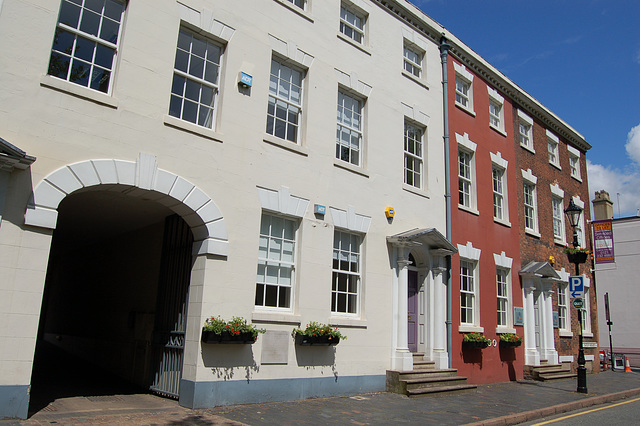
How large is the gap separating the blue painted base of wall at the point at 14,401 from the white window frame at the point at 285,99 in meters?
6.50

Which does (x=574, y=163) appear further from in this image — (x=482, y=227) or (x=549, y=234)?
(x=482, y=227)

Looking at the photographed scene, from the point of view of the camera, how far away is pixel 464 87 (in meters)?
17.4

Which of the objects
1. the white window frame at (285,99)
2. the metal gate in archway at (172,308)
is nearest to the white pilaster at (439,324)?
the white window frame at (285,99)

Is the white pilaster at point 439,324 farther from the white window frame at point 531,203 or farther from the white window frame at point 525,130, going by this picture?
the white window frame at point 525,130

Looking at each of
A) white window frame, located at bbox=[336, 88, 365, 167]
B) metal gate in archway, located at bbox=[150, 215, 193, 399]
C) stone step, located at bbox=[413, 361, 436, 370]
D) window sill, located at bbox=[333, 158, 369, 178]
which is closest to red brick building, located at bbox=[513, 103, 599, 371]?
stone step, located at bbox=[413, 361, 436, 370]

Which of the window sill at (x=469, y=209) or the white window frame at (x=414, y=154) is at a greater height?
the white window frame at (x=414, y=154)

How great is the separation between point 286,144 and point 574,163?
17803 mm

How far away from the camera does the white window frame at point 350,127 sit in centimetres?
1252

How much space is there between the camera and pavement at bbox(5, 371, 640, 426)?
7848 mm

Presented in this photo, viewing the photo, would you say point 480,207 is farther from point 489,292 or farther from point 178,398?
point 178,398

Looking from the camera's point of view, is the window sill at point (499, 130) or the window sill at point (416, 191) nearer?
the window sill at point (416, 191)

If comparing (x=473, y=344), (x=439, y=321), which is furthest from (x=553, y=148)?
(x=439, y=321)

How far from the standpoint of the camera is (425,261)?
14.1 meters

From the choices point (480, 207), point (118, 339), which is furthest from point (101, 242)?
point (480, 207)
